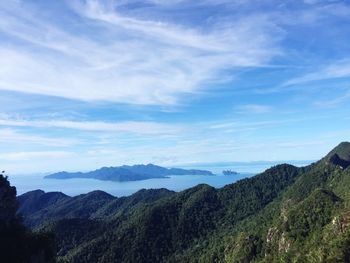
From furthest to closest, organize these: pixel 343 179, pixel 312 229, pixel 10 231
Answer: pixel 343 179
pixel 312 229
pixel 10 231

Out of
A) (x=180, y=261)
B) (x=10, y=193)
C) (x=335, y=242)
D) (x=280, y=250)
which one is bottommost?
(x=180, y=261)

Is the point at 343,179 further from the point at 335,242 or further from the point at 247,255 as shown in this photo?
the point at 335,242

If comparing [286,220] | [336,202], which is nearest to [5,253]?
[286,220]

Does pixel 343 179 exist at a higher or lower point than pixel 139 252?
higher

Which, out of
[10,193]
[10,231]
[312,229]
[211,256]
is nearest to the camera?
[10,231]

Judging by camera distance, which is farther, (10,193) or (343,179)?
Answer: (343,179)

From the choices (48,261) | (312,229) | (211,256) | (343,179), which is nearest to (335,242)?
(312,229)

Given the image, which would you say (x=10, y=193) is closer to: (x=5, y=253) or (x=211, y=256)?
(x=5, y=253)
